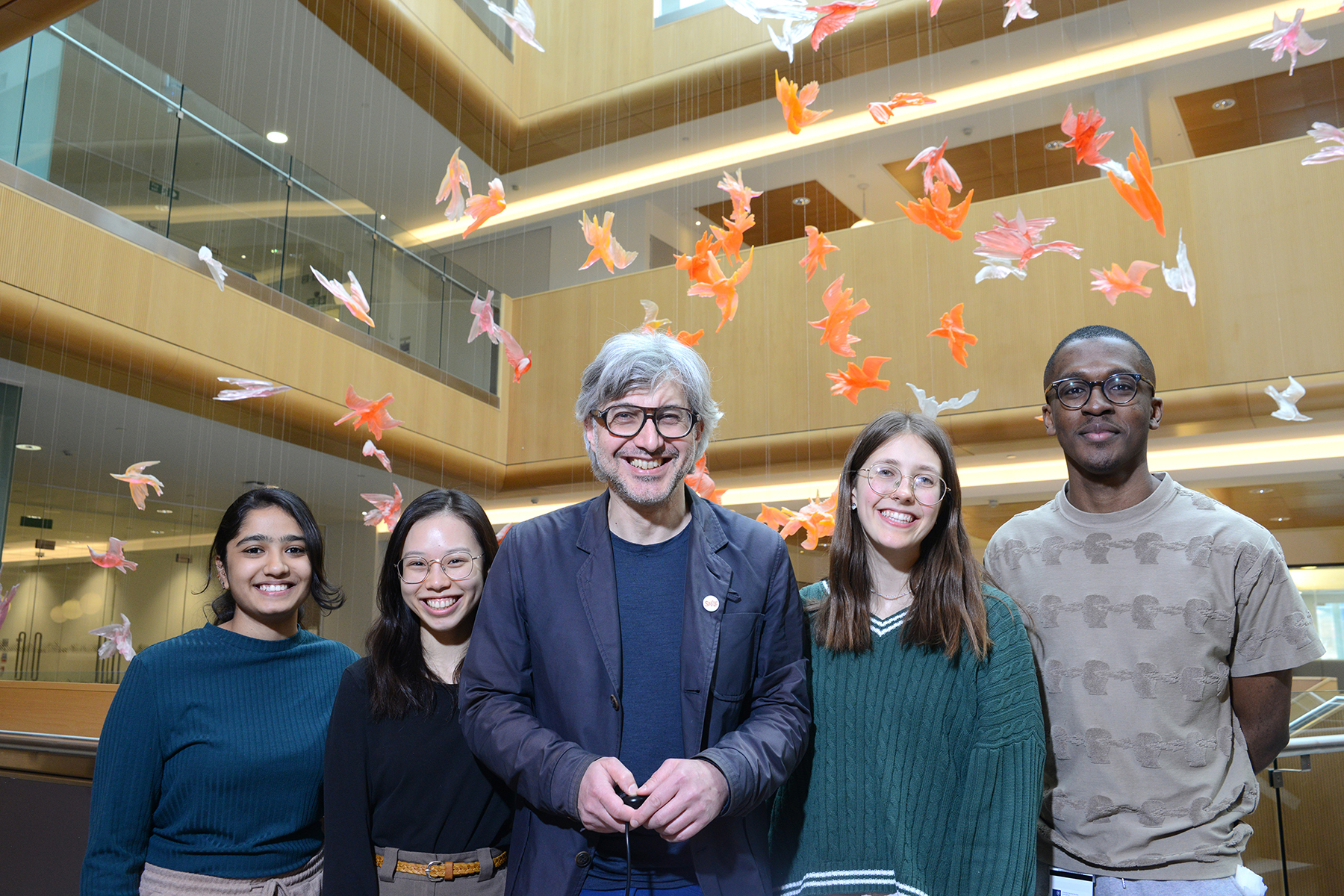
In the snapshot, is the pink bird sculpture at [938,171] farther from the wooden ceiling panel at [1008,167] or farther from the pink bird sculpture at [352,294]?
the pink bird sculpture at [352,294]

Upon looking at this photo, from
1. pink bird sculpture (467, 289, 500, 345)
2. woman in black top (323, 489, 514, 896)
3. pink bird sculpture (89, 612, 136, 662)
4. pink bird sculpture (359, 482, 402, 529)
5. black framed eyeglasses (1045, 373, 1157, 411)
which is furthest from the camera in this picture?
pink bird sculpture (467, 289, 500, 345)

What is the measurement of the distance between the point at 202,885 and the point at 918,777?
1359 mm

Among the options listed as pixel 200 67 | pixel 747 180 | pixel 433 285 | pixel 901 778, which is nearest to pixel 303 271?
pixel 433 285

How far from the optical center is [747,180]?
1025 centimetres

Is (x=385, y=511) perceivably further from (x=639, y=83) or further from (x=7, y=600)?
(x=639, y=83)

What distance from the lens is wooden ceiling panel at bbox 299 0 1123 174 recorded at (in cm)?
795

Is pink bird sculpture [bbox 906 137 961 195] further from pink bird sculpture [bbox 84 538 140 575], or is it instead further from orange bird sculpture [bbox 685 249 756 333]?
pink bird sculpture [bbox 84 538 140 575]

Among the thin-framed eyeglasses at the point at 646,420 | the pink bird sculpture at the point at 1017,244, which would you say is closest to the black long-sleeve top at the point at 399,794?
the thin-framed eyeglasses at the point at 646,420

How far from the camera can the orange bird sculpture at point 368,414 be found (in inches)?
314

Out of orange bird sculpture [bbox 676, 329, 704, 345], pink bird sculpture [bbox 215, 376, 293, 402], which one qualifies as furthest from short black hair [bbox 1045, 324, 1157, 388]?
pink bird sculpture [bbox 215, 376, 293, 402]

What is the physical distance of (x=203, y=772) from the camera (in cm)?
194

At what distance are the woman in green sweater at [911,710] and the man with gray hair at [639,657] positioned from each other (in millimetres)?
84

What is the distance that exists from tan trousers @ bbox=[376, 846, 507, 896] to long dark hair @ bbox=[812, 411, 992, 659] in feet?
2.45

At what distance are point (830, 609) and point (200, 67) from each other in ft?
29.1
